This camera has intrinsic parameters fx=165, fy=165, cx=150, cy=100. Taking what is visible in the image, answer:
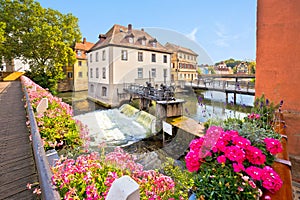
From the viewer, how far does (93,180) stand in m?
1.07

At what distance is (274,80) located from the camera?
3.05 metres

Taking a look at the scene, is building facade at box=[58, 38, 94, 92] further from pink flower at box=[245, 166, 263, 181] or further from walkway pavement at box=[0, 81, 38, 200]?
pink flower at box=[245, 166, 263, 181]

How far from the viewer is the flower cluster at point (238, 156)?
1.11 meters

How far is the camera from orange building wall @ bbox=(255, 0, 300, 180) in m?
2.77

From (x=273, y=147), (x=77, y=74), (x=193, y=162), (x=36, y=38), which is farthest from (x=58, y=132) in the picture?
(x=77, y=74)

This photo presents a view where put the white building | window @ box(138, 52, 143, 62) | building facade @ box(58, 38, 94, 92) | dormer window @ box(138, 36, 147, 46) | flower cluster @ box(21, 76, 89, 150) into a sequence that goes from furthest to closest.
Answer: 1. building facade @ box(58, 38, 94, 92)
2. window @ box(138, 52, 143, 62)
3. dormer window @ box(138, 36, 147, 46)
4. the white building
5. flower cluster @ box(21, 76, 89, 150)

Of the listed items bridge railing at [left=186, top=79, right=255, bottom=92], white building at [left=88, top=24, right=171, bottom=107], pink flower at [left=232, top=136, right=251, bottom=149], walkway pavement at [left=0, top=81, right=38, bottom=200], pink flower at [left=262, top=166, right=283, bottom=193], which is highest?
white building at [left=88, top=24, right=171, bottom=107]

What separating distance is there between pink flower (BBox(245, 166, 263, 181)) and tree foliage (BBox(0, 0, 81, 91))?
18.1 m

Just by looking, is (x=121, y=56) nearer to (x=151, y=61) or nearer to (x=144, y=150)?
(x=151, y=61)

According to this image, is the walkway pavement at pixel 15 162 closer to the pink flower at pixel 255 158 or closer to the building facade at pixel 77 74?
the pink flower at pixel 255 158

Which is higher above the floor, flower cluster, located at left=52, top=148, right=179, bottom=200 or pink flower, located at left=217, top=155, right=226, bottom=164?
pink flower, located at left=217, top=155, right=226, bottom=164

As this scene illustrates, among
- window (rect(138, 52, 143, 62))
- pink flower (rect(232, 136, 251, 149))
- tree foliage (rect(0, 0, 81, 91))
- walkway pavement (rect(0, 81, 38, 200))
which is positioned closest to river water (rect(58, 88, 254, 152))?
window (rect(138, 52, 143, 62))

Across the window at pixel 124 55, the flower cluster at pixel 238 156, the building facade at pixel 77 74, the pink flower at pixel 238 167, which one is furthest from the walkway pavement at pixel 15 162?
the building facade at pixel 77 74

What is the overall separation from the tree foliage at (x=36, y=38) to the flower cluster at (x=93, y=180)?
17.4 meters
